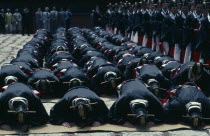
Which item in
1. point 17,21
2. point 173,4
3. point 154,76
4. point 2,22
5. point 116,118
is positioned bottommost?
point 2,22

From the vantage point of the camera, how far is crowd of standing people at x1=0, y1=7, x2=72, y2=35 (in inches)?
1192

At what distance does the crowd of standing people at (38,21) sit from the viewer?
3028cm

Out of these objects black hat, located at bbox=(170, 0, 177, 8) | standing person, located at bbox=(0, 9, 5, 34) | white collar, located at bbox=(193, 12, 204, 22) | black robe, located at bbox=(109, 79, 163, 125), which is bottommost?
standing person, located at bbox=(0, 9, 5, 34)

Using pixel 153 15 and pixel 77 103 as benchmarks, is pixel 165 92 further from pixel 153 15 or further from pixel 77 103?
pixel 153 15

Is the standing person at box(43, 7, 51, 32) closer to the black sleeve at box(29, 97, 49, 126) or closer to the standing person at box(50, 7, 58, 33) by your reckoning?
the standing person at box(50, 7, 58, 33)

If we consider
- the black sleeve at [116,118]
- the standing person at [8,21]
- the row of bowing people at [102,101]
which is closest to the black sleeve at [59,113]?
the row of bowing people at [102,101]

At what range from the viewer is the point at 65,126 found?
739 centimetres

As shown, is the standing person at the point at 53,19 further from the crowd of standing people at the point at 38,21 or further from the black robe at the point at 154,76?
the black robe at the point at 154,76

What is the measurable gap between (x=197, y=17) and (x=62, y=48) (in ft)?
16.9

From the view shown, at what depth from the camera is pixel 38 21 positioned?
30.9m

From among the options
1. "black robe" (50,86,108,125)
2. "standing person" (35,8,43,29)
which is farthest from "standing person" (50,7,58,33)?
"black robe" (50,86,108,125)

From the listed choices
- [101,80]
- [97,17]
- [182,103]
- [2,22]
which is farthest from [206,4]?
[2,22]

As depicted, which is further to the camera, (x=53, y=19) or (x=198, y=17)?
(x=53, y=19)

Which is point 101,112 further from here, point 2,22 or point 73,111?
point 2,22
